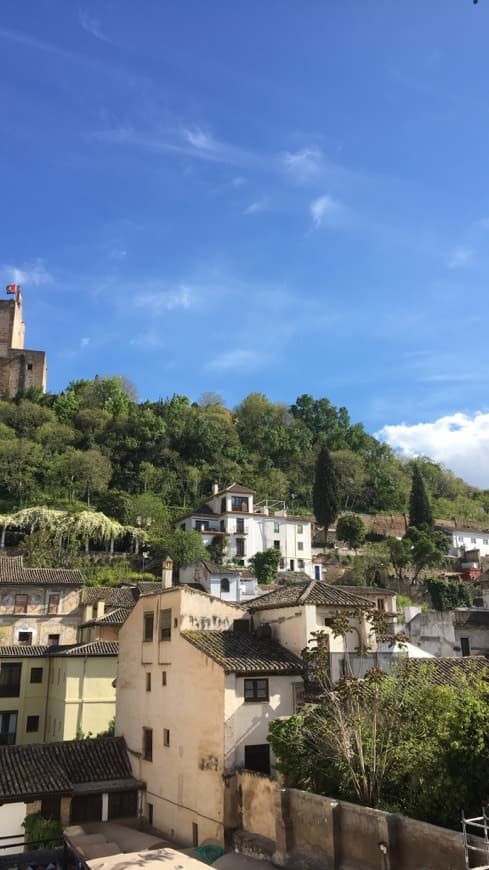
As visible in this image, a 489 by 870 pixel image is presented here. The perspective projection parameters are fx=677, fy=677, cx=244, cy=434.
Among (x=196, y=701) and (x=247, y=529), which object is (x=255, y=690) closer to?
(x=196, y=701)

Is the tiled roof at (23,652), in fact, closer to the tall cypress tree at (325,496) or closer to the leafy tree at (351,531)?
the leafy tree at (351,531)

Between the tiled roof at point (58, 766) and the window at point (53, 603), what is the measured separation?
17869 millimetres

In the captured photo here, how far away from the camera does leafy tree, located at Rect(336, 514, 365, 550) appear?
6888 centimetres

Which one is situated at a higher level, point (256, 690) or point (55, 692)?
point (256, 690)

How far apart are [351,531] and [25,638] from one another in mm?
37292

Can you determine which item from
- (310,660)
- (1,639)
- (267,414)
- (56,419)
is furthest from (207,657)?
(267,414)

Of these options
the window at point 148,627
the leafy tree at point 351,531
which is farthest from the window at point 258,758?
the leafy tree at point 351,531

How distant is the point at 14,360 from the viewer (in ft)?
308

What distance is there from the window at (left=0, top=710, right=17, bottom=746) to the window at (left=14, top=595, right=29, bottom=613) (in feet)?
34.5

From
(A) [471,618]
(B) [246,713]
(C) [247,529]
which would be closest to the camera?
(B) [246,713]

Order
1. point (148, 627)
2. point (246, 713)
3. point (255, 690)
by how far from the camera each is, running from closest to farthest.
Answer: point (246, 713), point (255, 690), point (148, 627)

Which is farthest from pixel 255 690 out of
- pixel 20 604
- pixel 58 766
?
pixel 20 604

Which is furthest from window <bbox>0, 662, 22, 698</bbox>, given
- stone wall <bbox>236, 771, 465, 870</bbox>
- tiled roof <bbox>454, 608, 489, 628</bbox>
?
tiled roof <bbox>454, 608, 489, 628</bbox>

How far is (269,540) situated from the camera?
62781 mm
